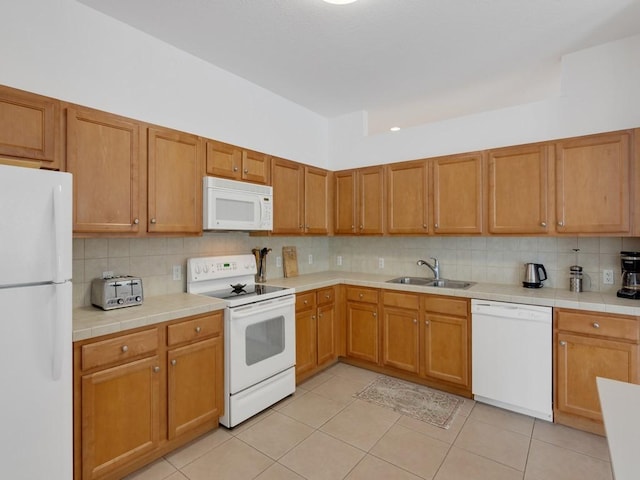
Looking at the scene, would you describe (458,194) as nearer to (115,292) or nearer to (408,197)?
(408,197)

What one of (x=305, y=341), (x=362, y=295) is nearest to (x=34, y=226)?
(x=305, y=341)

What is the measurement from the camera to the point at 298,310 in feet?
10.1

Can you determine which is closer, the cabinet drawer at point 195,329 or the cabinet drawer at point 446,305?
the cabinet drawer at point 195,329

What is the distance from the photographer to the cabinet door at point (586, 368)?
2225 millimetres

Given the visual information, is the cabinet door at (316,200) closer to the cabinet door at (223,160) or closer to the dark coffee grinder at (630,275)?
the cabinet door at (223,160)

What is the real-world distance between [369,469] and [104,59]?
303 centimetres

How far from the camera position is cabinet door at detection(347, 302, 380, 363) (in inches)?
133

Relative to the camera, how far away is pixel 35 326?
1.47 metres

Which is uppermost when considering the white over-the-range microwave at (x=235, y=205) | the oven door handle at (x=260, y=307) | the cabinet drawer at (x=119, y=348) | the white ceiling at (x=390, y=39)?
the white ceiling at (x=390, y=39)

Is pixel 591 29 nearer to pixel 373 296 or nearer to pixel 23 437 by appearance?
pixel 373 296

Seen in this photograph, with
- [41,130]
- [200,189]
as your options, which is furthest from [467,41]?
[41,130]

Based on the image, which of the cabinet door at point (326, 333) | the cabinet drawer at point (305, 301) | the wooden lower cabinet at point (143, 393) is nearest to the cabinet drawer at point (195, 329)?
the wooden lower cabinet at point (143, 393)

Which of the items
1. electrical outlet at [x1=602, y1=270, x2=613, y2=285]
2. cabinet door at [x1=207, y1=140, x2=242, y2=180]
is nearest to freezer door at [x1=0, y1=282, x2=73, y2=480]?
cabinet door at [x1=207, y1=140, x2=242, y2=180]

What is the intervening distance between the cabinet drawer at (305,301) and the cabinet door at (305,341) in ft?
0.15
